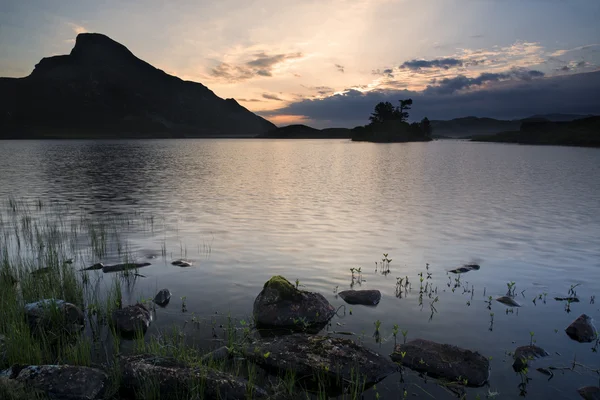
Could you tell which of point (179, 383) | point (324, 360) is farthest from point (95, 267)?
point (324, 360)

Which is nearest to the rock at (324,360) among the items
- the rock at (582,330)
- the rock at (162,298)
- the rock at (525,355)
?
the rock at (525,355)

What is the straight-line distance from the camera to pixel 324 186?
54.7 metres

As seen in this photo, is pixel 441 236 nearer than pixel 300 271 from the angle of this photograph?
No

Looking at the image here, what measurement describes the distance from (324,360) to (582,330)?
8227mm

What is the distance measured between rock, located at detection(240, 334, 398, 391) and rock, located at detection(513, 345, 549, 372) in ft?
10.6

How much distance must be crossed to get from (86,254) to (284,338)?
1428cm

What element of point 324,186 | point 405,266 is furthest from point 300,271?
point 324,186

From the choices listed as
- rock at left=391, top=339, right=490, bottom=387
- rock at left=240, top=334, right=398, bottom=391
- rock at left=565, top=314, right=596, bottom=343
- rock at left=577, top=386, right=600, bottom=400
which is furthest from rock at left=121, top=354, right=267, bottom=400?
rock at left=565, top=314, right=596, bottom=343

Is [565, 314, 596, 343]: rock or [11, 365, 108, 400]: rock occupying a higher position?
[11, 365, 108, 400]: rock

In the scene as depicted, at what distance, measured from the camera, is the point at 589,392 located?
29.5 feet

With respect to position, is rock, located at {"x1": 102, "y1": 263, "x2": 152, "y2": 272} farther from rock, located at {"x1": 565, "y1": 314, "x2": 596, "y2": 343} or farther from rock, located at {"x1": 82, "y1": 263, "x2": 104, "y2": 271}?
rock, located at {"x1": 565, "y1": 314, "x2": 596, "y2": 343}

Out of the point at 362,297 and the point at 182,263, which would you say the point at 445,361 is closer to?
the point at 362,297

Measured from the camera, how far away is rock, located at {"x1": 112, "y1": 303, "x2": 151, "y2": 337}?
461 inches

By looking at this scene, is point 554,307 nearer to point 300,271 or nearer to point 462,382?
point 462,382
